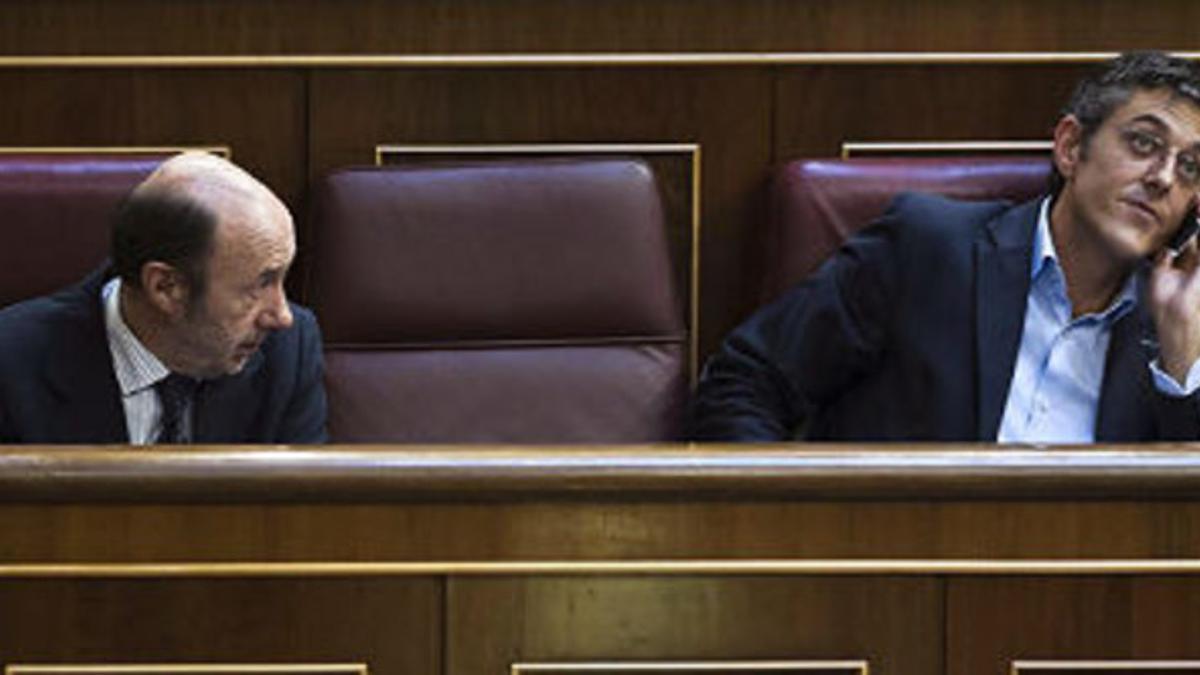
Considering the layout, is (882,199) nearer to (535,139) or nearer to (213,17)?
(535,139)

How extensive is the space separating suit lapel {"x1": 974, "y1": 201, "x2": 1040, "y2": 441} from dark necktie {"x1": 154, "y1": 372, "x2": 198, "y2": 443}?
36cm

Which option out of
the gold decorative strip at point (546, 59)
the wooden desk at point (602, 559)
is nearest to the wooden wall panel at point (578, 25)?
the gold decorative strip at point (546, 59)

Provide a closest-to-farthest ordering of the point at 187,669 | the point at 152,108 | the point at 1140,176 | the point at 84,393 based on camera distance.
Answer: the point at 187,669
the point at 84,393
the point at 1140,176
the point at 152,108

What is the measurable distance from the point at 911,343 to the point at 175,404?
13.4 inches

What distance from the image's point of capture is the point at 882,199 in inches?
49.9

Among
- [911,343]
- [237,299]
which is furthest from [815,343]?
[237,299]

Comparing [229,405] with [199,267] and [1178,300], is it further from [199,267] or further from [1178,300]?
[1178,300]

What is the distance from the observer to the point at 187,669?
0.84 m

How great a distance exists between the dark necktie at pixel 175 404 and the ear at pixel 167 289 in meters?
0.03

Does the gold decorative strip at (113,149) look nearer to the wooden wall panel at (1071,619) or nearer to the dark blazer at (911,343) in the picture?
the dark blazer at (911,343)

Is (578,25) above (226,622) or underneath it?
above


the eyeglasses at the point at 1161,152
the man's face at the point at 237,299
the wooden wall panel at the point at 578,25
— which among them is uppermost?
the wooden wall panel at the point at 578,25

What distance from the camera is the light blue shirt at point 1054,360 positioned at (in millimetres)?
1212

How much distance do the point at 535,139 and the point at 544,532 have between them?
51 cm
